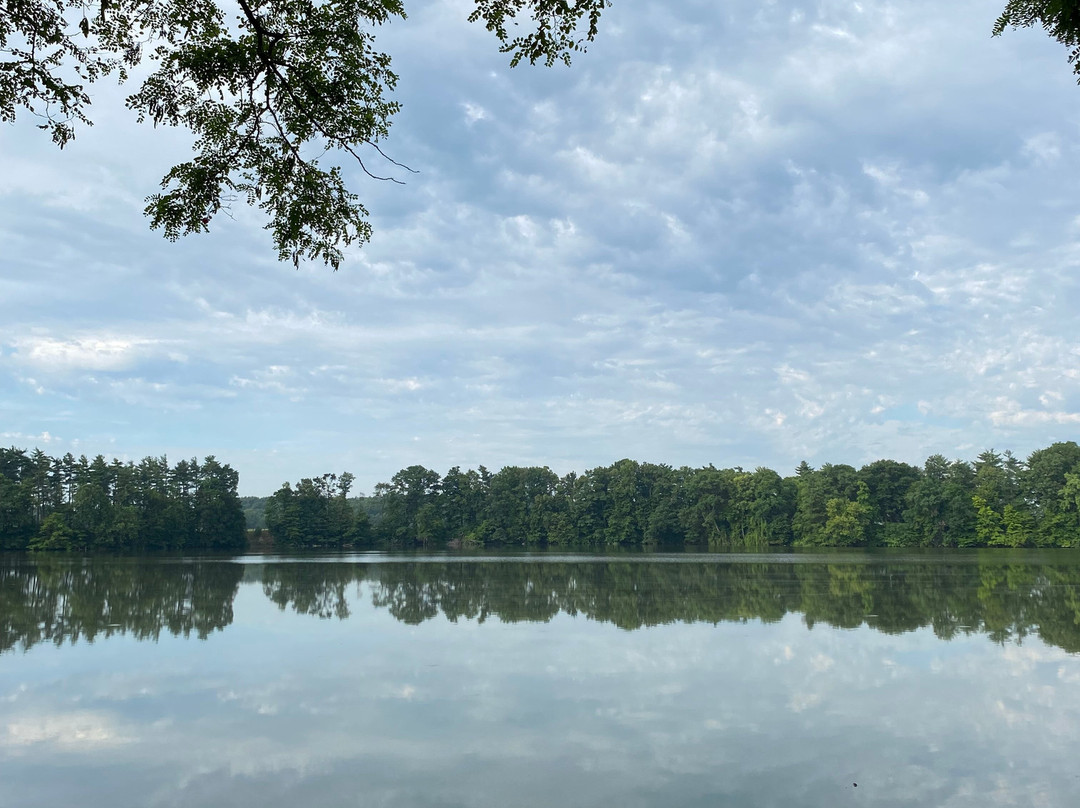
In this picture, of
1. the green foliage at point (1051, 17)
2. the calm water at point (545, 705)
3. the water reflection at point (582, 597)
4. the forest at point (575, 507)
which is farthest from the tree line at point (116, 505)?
the green foliage at point (1051, 17)

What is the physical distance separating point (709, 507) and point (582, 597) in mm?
67311

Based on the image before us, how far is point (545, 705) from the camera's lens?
1048cm

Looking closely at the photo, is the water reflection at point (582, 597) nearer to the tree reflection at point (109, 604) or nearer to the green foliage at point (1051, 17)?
the tree reflection at point (109, 604)

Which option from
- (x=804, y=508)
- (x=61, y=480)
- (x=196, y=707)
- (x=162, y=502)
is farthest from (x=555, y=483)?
(x=196, y=707)

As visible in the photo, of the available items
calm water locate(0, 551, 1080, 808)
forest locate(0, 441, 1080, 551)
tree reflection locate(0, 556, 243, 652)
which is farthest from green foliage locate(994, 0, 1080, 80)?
forest locate(0, 441, 1080, 551)

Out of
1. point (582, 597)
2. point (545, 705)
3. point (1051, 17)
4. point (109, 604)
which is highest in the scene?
point (1051, 17)

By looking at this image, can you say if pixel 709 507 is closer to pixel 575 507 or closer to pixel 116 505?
pixel 575 507

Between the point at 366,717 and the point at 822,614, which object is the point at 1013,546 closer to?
the point at 822,614

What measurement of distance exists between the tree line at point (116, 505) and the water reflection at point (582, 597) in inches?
1327

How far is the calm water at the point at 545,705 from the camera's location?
25.1 feet

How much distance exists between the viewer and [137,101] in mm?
7000

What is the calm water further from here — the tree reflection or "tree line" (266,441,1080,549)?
"tree line" (266,441,1080,549)

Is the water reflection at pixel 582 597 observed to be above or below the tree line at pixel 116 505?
below

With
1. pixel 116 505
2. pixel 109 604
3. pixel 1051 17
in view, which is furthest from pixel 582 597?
pixel 116 505
